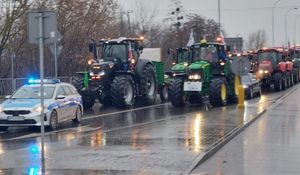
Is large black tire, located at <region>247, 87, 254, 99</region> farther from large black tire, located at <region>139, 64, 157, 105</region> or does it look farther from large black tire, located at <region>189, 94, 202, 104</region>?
large black tire, located at <region>139, 64, 157, 105</region>

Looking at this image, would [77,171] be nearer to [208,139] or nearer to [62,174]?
[62,174]

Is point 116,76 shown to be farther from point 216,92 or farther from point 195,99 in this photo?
point 195,99

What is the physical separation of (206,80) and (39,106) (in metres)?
11.0

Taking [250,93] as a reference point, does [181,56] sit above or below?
above

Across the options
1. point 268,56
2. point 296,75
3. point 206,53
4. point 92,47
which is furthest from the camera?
point 296,75

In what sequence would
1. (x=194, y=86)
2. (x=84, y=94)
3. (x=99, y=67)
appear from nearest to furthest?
(x=99, y=67)
(x=84, y=94)
(x=194, y=86)

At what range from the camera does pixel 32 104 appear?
59.8 feet

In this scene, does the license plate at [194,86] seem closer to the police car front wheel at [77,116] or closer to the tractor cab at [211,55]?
the tractor cab at [211,55]

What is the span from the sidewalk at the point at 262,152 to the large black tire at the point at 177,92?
A: 6263 mm

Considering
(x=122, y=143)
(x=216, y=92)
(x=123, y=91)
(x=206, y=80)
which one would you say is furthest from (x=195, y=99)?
(x=122, y=143)

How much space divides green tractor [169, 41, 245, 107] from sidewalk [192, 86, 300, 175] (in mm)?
5517

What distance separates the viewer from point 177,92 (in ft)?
90.2

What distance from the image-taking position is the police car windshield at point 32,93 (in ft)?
62.8

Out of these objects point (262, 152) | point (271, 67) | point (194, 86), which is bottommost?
point (262, 152)
